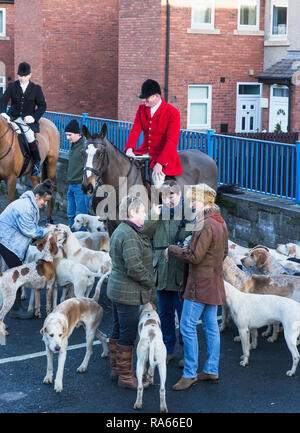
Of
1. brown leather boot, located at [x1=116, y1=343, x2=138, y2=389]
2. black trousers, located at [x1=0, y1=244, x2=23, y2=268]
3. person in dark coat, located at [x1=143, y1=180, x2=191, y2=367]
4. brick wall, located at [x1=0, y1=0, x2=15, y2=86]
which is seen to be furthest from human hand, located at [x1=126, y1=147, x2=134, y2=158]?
brick wall, located at [x1=0, y1=0, x2=15, y2=86]

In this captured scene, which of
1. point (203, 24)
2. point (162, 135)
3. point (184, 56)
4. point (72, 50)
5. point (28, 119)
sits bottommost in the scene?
point (162, 135)

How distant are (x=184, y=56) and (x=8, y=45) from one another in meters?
14.1

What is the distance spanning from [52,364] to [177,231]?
6.16ft

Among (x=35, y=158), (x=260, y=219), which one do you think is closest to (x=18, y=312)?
(x=260, y=219)

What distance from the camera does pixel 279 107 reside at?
24344 mm

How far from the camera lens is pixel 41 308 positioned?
10.5 metres

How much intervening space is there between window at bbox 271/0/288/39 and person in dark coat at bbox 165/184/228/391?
17794 millimetres

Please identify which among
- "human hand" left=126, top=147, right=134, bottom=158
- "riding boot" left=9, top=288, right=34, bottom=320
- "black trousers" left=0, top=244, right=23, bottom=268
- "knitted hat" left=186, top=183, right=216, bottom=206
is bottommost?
"riding boot" left=9, top=288, right=34, bottom=320

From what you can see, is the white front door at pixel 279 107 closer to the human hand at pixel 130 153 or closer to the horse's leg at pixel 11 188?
the horse's leg at pixel 11 188

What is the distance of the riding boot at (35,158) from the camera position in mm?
14523

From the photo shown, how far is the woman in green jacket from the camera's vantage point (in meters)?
7.27

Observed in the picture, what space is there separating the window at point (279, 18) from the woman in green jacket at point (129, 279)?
18.1 meters

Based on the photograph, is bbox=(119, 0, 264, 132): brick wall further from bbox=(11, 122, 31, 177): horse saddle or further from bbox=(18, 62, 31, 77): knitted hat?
bbox=(11, 122, 31, 177): horse saddle

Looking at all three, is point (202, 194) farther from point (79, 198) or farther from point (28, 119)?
point (28, 119)
